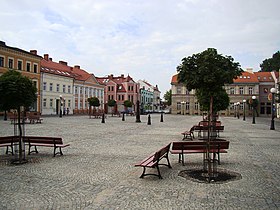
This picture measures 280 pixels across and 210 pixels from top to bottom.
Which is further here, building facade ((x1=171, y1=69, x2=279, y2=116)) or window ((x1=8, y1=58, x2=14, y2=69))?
building facade ((x1=171, y1=69, x2=279, y2=116))

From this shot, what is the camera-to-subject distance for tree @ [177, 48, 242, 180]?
712cm

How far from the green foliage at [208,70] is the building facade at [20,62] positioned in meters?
37.4

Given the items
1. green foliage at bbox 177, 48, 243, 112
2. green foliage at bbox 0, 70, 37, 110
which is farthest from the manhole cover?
green foliage at bbox 0, 70, 37, 110

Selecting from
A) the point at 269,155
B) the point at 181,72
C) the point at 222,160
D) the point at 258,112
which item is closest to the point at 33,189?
the point at 181,72

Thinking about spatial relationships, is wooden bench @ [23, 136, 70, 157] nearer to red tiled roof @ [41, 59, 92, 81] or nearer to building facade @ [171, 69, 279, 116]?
red tiled roof @ [41, 59, 92, 81]

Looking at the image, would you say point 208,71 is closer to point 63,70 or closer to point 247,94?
point 63,70

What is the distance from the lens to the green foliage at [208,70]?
712cm

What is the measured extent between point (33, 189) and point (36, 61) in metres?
48.2

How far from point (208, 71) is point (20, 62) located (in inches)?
1805

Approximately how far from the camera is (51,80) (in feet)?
181

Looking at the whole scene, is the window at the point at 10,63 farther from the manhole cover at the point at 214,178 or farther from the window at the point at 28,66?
the manhole cover at the point at 214,178

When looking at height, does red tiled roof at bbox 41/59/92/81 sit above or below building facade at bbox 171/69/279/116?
above

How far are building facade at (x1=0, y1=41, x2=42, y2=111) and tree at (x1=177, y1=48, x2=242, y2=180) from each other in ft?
123

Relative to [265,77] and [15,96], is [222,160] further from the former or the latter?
[265,77]
